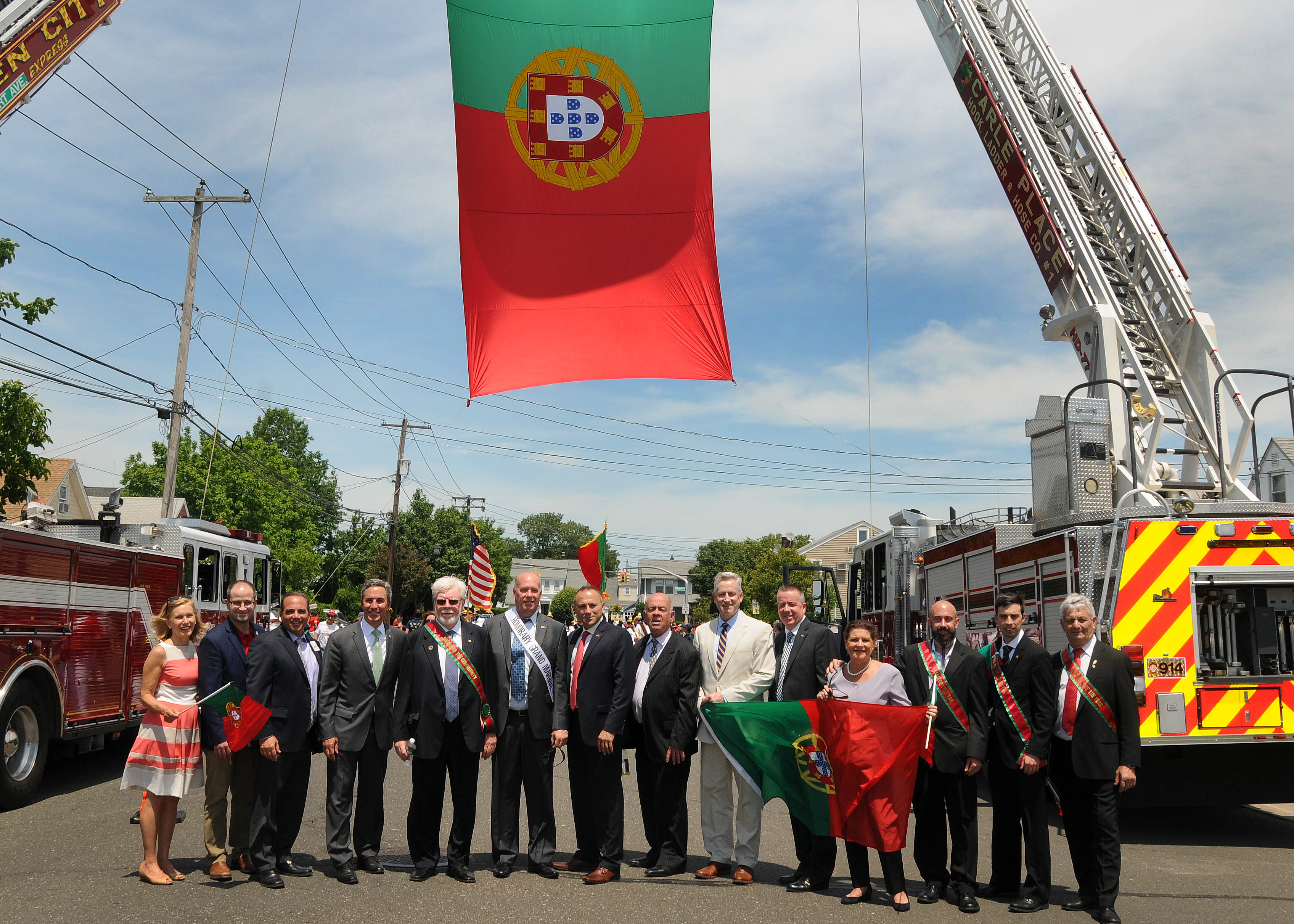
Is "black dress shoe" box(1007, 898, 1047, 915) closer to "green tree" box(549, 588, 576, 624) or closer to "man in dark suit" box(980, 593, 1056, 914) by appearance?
"man in dark suit" box(980, 593, 1056, 914)

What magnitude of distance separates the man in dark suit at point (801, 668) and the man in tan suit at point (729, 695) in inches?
5.7

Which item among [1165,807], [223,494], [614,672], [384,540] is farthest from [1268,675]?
[384,540]

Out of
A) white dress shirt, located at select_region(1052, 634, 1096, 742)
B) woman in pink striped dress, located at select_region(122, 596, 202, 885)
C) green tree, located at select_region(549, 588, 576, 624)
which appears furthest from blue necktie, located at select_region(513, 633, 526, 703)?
green tree, located at select_region(549, 588, 576, 624)

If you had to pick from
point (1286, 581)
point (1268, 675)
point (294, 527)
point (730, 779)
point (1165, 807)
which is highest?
point (294, 527)

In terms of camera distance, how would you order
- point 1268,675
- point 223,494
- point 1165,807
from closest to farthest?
point 1268,675
point 1165,807
point 223,494

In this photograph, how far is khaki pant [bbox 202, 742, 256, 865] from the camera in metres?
7.10

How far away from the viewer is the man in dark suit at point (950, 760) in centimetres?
666

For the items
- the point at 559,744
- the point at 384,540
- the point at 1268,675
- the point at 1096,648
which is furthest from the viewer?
the point at 384,540

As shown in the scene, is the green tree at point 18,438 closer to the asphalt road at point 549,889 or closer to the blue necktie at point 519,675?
the asphalt road at point 549,889

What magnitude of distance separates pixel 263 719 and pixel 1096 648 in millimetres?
5434

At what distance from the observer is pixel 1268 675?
892cm

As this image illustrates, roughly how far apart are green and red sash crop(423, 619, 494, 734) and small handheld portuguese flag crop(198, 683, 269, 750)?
47.3 inches

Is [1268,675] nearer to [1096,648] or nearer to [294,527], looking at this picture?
[1096,648]

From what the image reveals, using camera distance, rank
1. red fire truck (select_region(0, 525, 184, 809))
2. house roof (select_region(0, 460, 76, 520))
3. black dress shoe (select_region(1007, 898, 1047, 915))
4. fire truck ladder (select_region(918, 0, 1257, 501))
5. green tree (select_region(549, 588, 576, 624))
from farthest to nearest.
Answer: green tree (select_region(549, 588, 576, 624)) → house roof (select_region(0, 460, 76, 520)) → fire truck ladder (select_region(918, 0, 1257, 501)) → red fire truck (select_region(0, 525, 184, 809)) → black dress shoe (select_region(1007, 898, 1047, 915))
